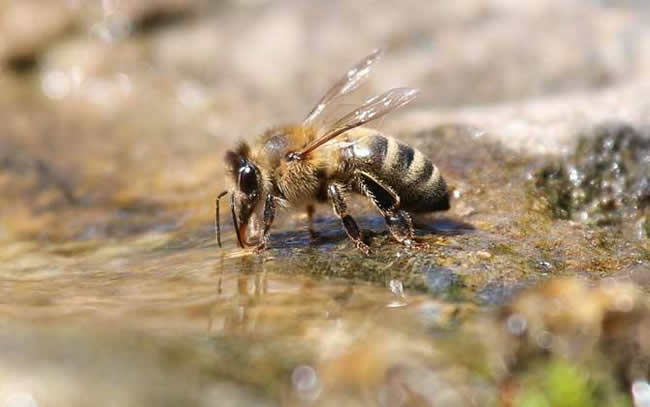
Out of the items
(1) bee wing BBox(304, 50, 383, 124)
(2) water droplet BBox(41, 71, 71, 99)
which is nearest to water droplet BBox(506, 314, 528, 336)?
(1) bee wing BBox(304, 50, 383, 124)

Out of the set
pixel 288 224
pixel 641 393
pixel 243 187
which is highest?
pixel 243 187

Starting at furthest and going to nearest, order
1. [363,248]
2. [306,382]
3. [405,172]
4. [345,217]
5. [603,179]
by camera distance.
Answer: [603,179] → [405,172] → [345,217] → [363,248] → [306,382]

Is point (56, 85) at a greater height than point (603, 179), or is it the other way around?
point (56, 85)

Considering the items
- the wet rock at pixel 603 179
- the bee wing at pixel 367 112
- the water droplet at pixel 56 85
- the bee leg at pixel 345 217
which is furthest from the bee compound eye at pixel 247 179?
the water droplet at pixel 56 85

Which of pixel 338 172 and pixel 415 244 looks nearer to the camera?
pixel 415 244

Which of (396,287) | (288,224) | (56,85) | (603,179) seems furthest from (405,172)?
(56,85)

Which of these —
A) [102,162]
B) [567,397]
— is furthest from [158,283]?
[102,162]

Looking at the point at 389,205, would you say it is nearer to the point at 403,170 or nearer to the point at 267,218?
the point at 403,170

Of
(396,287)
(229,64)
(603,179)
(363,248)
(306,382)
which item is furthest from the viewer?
(229,64)
